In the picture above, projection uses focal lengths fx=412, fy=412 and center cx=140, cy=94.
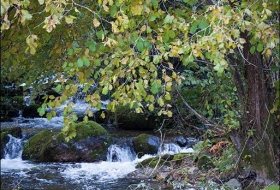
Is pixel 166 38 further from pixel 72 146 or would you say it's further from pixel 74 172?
pixel 72 146

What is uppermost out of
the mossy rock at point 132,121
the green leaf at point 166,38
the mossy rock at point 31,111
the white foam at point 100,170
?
the green leaf at point 166,38

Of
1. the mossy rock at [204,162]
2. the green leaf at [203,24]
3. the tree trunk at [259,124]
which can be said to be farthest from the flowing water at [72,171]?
the green leaf at [203,24]

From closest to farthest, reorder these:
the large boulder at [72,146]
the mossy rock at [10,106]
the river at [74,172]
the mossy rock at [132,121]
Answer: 1. the river at [74,172]
2. the large boulder at [72,146]
3. the mossy rock at [132,121]
4. the mossy rock at [10,106]

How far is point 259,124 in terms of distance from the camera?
5816 millimetres

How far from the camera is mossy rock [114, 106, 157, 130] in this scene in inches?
562

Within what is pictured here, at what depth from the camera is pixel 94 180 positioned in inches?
365

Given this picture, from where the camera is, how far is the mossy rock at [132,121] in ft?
46.8

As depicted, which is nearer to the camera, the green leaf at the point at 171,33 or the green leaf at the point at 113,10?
the green leaf at the point at 113,10

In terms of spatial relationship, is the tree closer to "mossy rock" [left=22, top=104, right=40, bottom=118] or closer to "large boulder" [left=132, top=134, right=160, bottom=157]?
"large boulder" [left=132, top=134, right=160, bottom=157]

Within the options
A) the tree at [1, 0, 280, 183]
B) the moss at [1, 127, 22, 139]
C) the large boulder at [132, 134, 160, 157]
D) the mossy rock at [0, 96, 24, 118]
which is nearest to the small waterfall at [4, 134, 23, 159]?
the moss at [1, 127, 22, 139]

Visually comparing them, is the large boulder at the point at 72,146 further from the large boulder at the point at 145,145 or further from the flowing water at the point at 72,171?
the large boulder at the point at 145,145

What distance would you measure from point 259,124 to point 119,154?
641 centimetres

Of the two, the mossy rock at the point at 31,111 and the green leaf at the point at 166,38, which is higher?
the green leaf at the point at 166,38

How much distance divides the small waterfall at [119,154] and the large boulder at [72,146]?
0.54ft
